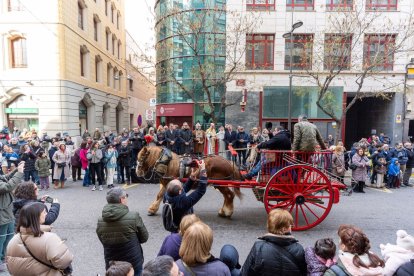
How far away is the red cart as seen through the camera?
5637mm

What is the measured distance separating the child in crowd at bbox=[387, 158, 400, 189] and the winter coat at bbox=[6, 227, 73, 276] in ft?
37.1

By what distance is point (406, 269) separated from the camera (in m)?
2.45

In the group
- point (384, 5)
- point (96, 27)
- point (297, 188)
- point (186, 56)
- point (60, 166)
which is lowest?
point (60, 166)

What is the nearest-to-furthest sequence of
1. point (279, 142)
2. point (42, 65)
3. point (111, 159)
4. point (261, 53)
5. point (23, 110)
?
point (279, 142) → point (111, 159) → point (261, 53) → point (42, 65) → point (23, 110)

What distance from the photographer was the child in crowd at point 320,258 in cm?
269

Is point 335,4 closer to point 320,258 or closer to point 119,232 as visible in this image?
point 320,258

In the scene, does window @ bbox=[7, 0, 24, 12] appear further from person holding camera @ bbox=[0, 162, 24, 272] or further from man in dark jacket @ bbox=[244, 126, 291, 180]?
man in dark jacket @ bbox=[244, 126, 291, 180]

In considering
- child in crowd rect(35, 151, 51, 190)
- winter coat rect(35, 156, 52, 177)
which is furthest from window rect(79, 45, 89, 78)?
winter coat rect(35, 156, 52, 177)

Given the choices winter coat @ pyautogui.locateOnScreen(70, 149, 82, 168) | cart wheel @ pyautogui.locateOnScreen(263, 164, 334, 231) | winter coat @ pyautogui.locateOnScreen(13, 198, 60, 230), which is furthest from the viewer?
winter coat @ pyautogui.locateOnScreen(70, 149, 82, 168)

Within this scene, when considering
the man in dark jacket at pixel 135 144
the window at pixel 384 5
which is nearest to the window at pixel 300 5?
the window at pixel 384 5

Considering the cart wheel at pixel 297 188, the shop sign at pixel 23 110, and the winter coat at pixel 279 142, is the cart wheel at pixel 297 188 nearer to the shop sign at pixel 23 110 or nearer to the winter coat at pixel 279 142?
the winter coat at pixel 279 142

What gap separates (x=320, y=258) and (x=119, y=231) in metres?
2.24

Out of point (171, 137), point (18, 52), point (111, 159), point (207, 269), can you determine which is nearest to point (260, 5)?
point (171, 137)

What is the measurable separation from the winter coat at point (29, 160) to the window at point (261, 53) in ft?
41.2
